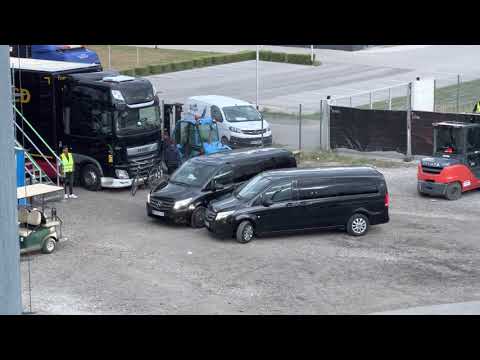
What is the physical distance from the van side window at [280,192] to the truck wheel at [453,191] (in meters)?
5.58

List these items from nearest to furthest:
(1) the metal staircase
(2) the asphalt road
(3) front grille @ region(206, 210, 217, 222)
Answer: (3) front grille @ region(206, 210, 217, 222) → (1) the metal staircase → (2) the asphalt road

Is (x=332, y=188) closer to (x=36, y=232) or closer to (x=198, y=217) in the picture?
(x=198, y=217)

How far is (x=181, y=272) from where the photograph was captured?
1719cm

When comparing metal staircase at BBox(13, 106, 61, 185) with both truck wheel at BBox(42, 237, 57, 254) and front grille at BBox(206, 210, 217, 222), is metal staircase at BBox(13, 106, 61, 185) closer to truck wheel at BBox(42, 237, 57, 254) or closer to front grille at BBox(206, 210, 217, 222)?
truck wheel at BBox(42, 237, 57, 254)

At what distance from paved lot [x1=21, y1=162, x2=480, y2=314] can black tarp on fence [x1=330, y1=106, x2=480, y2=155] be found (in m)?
5.42

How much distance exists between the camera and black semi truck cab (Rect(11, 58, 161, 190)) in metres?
23.9

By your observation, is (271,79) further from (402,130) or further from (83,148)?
(83,148)

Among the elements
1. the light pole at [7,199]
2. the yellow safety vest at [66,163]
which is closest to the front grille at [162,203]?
the yellow safety vest at [66,163]

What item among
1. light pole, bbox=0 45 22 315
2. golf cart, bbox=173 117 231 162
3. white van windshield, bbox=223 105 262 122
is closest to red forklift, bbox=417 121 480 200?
golf cart, bbox=173 117 231 162

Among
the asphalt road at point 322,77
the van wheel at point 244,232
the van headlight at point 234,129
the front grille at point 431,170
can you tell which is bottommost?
the van wheel at point 244,232

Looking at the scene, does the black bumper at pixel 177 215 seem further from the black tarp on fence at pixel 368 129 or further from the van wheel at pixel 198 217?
the black tarp on fence at pixel 368 129

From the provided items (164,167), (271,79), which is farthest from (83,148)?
(271,79)

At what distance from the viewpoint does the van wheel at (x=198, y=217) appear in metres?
20.5

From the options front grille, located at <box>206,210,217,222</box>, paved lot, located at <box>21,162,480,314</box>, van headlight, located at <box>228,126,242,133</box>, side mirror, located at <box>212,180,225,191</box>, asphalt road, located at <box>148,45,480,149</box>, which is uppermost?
asphalt road, located at <box>148,45,480,149</box>
